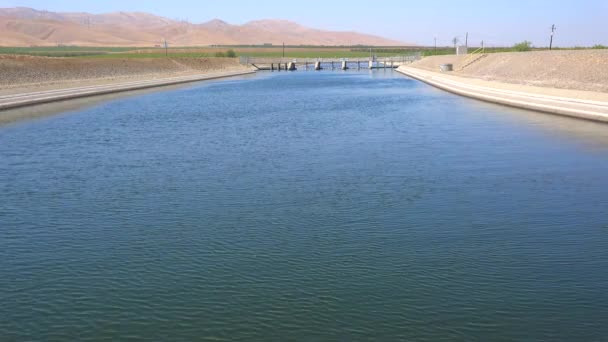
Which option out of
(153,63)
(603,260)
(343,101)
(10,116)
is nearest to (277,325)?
(603,260)

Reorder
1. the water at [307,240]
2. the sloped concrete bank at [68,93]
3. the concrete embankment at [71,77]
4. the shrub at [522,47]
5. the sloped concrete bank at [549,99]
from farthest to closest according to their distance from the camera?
the shrub at [522,47], the concrete embankment at [71,77], the sloped concrete bank at [68,93], the sloped concrete bank at [549,99], the water at [307,240]

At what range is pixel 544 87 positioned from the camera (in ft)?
146

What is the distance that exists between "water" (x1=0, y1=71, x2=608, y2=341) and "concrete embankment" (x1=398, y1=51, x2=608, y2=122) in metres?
9.40

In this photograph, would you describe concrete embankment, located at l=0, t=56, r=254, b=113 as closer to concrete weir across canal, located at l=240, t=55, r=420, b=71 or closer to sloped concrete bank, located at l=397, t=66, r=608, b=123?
sloped concrete bank, located at l=397, t=66, r=608, b=123

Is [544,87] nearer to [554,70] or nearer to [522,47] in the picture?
[554,70]

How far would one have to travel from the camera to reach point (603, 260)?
10.2m

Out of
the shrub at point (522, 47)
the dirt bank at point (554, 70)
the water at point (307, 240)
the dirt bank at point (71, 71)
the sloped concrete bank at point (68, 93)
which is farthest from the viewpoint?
the shrub at point (522, 47)

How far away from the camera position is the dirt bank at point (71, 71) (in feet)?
179

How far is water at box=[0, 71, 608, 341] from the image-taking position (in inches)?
321

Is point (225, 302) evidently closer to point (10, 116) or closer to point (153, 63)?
point (10, 116)

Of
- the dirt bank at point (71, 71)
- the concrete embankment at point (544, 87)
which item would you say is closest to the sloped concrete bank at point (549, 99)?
the concrete embankment at point (544, 87)

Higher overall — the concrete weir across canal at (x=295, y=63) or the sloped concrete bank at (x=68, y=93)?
the concrete weir across canal at (x=295, y=63)

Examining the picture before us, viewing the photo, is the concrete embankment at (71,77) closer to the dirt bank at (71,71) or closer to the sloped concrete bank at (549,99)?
the dirt bank at (71,71)

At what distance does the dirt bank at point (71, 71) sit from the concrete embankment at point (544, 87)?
127 ft
